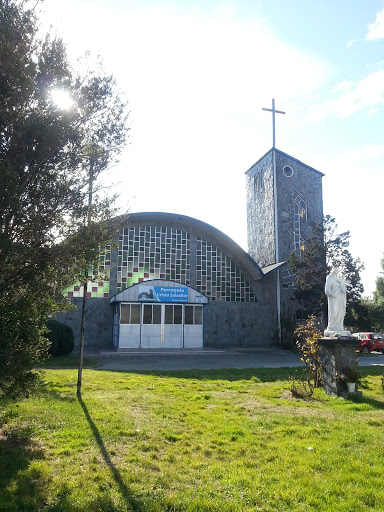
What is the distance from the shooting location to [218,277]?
85.0 ft

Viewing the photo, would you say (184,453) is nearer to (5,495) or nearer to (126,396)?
(5,495)

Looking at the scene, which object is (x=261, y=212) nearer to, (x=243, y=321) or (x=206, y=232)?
(x=206, y=232)

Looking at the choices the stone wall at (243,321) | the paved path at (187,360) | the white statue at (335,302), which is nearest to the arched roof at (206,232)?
the stone wall at (243,321)

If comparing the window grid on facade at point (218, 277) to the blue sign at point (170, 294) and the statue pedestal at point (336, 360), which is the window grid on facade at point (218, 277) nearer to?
the blue sign at point (170, 294)

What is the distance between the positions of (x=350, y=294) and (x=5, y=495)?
76.1 ft

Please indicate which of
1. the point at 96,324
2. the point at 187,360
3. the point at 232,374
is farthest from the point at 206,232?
the point at 232,374

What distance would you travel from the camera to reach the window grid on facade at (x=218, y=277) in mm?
25469

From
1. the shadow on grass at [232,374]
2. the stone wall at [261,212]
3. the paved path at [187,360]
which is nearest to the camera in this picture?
the shadow on grass at [232,374]

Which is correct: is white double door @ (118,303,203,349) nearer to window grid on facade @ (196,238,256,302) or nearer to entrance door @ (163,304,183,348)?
entrance door @ (163,304,183,348)

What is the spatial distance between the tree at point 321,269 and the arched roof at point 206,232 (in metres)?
2.94

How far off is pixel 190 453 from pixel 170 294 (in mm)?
16726

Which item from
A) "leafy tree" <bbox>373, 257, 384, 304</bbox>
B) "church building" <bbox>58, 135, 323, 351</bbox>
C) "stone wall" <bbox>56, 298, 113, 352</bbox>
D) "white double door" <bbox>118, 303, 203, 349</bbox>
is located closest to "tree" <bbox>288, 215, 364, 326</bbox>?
"church building" <bbox>58, 135, 323, 351</bbox>

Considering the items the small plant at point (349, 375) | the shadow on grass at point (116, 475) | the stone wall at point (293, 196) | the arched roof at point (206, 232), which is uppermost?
the stone wall at point (293, 196)

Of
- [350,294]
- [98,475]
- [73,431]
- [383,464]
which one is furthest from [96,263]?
[350,294]
